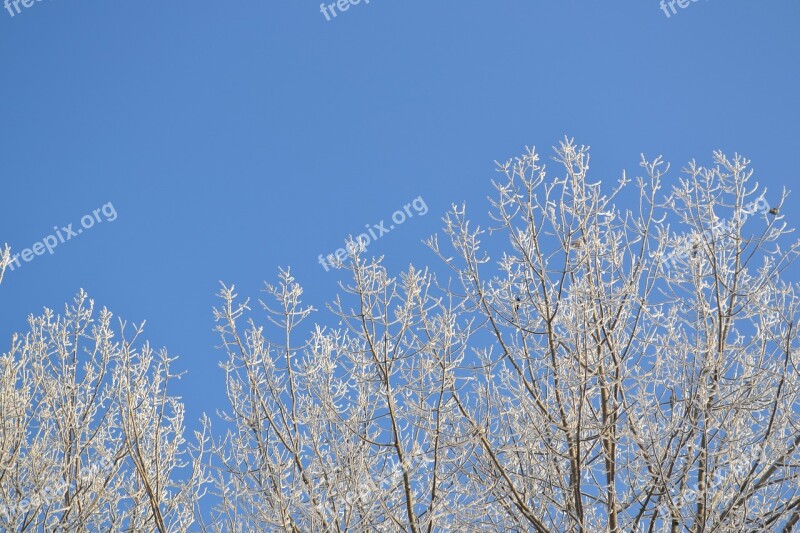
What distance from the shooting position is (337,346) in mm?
6066

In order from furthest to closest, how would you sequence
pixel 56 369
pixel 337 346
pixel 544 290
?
pixel 56 369, pixel 337 346, pixel 544 290

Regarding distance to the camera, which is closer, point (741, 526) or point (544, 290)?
point (741, 526)

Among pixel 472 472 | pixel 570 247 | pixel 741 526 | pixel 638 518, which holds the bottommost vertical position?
pixel 741 526

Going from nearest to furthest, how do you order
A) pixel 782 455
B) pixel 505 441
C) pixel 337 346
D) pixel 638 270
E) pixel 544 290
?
pixel 782 455 < pixel 544 290 < pixel 638 270 < pixel 505 441 < pixel 337 346

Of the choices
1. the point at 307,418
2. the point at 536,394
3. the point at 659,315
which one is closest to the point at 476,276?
the point at 536,394

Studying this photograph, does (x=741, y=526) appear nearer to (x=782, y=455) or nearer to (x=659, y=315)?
(x=782, y=455)

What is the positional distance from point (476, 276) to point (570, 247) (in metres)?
0.61

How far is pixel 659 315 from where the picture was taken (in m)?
4.68

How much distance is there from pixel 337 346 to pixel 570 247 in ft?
7.91

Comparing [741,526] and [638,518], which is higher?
[638,518]

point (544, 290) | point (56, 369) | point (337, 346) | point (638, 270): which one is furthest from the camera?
point (56, 369)

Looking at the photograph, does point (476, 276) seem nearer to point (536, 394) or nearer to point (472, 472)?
point (536, 394)

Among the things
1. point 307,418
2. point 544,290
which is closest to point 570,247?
point 544,290

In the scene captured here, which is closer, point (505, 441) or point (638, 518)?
point (638, 518)
